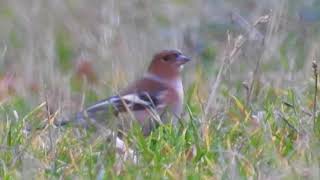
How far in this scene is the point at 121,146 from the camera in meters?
6.23

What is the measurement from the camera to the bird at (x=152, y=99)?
712cm

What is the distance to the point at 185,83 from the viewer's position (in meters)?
9.67

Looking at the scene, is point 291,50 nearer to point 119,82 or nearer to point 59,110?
point 119,82

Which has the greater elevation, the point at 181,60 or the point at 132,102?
the point at 132,102

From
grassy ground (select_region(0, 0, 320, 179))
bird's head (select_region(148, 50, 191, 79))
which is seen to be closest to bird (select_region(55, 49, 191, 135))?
bird's head (select_region(148, 50, 191, 79))

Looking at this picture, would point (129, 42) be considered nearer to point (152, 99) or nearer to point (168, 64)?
point (168, 64)

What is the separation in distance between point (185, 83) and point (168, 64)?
3.05ft

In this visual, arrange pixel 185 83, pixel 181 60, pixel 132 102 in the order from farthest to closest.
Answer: pixel 185 83 → pixel 181 60 → pixel 132 102

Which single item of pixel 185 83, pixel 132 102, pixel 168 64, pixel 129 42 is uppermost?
pixel 132 102

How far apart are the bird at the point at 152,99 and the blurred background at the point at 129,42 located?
16 cm

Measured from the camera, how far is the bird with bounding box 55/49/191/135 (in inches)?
280

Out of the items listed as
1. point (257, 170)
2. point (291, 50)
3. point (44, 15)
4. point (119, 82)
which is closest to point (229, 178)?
point (257, 170)

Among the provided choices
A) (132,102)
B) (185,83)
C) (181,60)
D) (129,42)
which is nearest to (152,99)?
(132,102)

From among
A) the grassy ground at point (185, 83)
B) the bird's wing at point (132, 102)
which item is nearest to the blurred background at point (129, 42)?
the grassy ground at point (185, 83)
